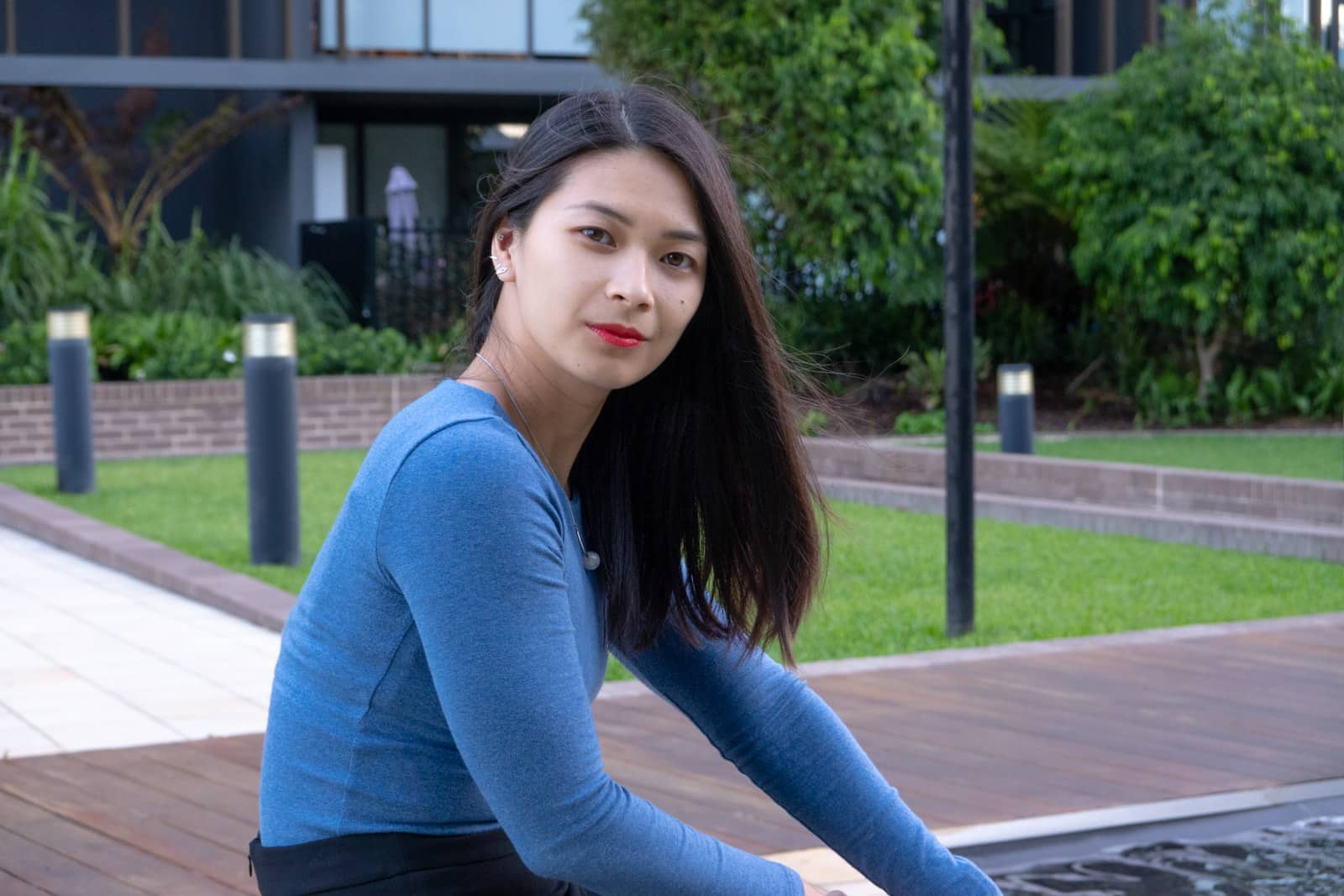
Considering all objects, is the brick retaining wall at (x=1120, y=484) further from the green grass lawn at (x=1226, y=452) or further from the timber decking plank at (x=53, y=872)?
the timber decking plank at (x=53, y=872)

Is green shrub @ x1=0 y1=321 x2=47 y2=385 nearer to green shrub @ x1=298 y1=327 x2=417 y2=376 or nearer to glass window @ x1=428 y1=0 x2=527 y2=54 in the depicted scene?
green shrub @ x1=298 y1=327 x2=417 y2=376

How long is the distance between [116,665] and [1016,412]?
714 cm

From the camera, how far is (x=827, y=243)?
16.6m

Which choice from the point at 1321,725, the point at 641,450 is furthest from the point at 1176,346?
the point at 641,450

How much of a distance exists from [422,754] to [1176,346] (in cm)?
1596

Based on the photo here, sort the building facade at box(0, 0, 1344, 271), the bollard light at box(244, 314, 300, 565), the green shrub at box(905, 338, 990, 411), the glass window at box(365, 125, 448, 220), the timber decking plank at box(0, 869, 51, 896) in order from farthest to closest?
the glass window at box(365, 125, 448, 220) < the building facade at box(0, 0, 1344, 271) < the green shrub at box(905, 338, 990, 411) < the bollard light at box(244, 314, 300, 565) < the timber decking plank at box(0, 869, 51, 896)

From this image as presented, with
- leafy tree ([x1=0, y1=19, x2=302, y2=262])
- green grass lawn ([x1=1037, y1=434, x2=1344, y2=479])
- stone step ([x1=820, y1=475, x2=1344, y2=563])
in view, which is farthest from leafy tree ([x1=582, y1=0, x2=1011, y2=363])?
leafy tree ([x1=0, y1=19, x2=302, y2=262])

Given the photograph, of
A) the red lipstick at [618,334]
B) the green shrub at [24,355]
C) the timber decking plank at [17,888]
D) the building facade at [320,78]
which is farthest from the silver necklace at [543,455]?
the building facade at [320,78]

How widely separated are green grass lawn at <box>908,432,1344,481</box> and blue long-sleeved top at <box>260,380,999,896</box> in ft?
34.4

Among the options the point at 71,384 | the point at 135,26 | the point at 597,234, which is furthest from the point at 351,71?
the point at 597,234

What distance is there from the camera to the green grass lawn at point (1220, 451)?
481 inches

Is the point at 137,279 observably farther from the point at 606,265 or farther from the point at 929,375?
the point at 606,265

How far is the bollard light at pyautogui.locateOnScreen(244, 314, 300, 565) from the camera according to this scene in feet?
28.7

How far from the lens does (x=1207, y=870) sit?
13.3ft
